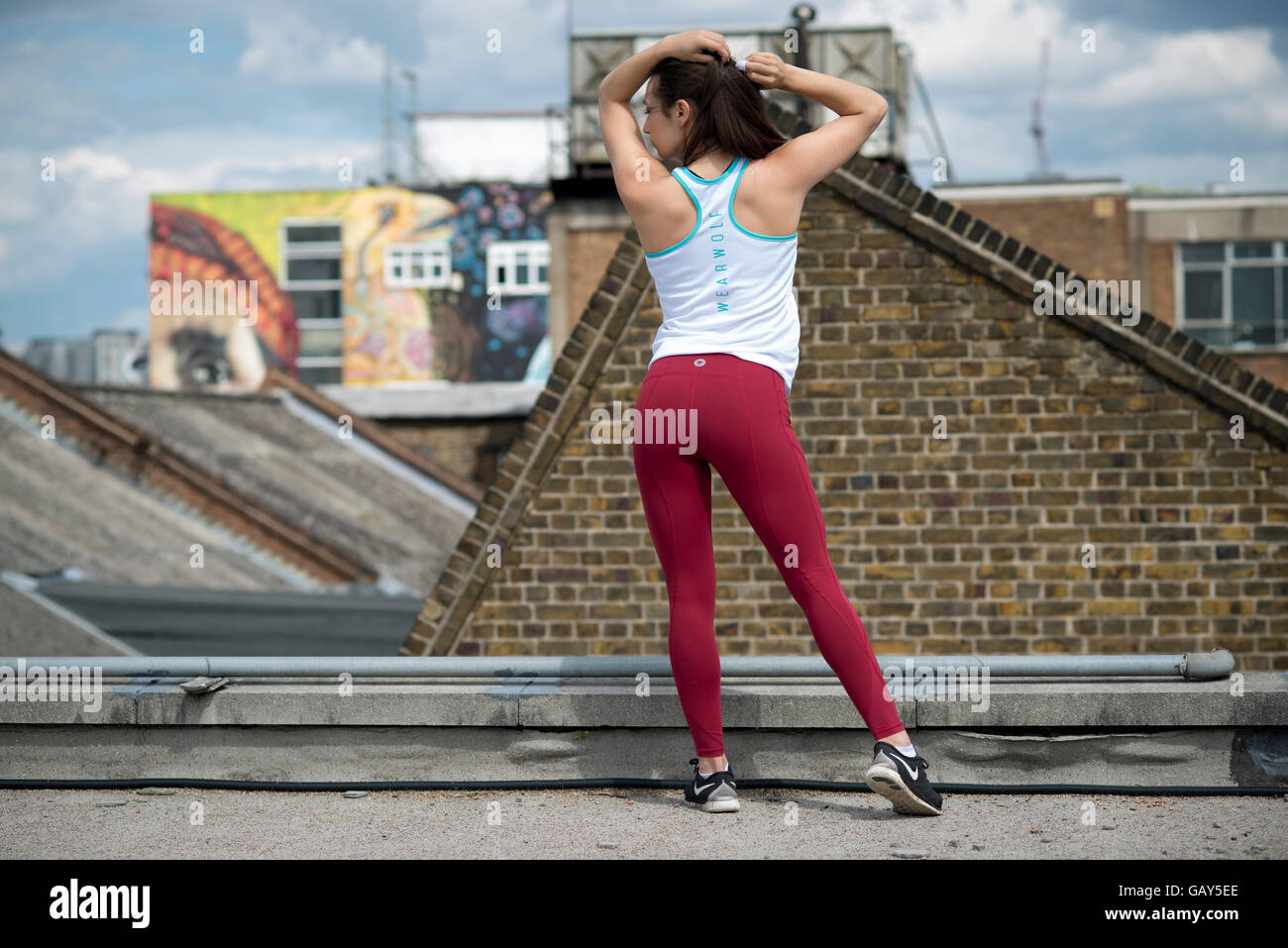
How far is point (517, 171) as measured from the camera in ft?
151

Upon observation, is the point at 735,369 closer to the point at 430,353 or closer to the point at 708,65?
the point at 708,65

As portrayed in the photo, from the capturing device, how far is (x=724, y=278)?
3230 millimetres

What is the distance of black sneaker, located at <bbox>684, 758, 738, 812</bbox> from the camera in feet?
10.6

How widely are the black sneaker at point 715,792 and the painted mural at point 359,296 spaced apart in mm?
39232

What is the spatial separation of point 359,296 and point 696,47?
4234cm

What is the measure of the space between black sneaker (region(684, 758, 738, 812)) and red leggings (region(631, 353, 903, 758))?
63 millimetres

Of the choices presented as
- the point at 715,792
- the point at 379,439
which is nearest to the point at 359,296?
the point at 379,439

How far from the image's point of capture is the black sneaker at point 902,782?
9.98 ft
